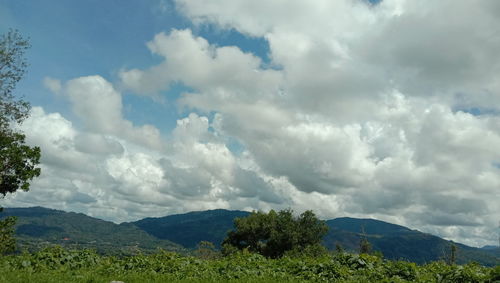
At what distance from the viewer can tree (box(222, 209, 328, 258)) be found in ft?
324

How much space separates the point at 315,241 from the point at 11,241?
75491 mm

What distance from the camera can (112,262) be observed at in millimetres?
23219

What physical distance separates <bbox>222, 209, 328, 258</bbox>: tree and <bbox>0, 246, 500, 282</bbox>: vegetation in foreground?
76465 mm

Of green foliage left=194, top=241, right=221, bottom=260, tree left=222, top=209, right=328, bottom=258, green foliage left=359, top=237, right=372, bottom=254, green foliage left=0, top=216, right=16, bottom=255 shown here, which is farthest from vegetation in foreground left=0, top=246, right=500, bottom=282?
green foliage left=359, top=237, right=372, bottom=254

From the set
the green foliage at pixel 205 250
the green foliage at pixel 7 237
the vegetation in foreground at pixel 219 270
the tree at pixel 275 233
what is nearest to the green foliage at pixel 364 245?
the tree at pixel 275 233

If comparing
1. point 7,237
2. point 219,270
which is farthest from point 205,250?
point 219,270

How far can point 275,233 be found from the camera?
9919 centimetres

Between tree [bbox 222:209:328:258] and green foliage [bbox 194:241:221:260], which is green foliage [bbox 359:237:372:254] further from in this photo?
green foliage [bbox 194:241:221:260]

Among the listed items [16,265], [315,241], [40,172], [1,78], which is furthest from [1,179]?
[315,241]

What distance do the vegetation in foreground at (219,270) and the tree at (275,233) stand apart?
7646cm

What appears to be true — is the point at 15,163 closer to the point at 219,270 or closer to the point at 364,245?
the point at 219,270

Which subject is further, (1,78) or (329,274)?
(1,78)

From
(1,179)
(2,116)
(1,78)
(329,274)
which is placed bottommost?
(329,274)

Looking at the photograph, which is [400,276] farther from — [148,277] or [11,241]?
[11,241]
